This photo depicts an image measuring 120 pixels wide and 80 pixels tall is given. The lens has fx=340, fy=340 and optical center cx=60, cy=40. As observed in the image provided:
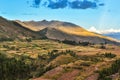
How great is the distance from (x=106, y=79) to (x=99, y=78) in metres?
14.7

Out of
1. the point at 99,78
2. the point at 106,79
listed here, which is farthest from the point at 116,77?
the point at 99,78

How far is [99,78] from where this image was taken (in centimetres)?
19488

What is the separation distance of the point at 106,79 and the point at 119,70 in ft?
69.2

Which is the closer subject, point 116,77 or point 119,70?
point 116,77

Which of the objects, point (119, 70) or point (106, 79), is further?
point (119, 70)

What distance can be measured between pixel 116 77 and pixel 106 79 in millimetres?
6378

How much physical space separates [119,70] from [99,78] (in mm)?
13384

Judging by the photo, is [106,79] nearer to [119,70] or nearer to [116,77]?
[116,77]

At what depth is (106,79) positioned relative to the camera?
18038 centimetres

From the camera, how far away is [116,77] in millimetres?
176250

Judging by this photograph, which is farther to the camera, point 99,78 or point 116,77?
point 99,78

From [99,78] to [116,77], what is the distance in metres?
20.0

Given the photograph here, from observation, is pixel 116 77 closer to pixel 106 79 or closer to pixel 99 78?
pixel 106 79

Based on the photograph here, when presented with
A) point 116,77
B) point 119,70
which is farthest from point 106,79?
point 119,70
